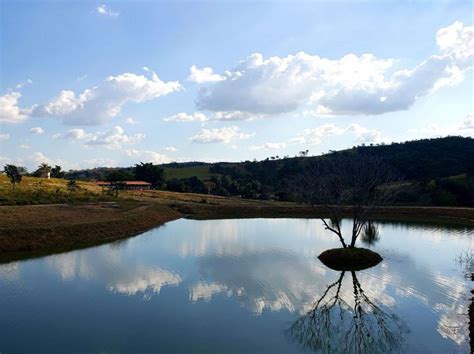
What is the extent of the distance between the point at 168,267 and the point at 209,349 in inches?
669

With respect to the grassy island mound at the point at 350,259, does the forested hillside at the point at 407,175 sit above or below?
above

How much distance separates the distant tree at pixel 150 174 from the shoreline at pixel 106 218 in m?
41.2

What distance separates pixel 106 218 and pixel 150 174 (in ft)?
280

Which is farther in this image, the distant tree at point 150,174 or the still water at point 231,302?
the distant tree at point 150,174

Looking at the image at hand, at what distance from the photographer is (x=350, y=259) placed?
37.3 m

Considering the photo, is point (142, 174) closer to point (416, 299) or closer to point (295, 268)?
point (295, 268)

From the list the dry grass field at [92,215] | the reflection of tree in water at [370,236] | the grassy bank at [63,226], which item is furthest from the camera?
the reflection of tree in water at [370,236]

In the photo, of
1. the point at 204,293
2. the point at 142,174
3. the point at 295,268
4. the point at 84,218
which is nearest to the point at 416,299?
the point at 295,268

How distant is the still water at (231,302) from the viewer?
19.4 meters

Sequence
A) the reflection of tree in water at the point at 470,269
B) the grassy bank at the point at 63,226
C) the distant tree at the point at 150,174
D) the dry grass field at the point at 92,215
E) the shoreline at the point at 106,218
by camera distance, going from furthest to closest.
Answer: the distant tree at the point at 150,174 → the dry grass field at the point at 92,215 → the shoreline at the point at 106,218 → the grassy bank at the point at 63,226 → the reflection of tree in water at the point at 470,269

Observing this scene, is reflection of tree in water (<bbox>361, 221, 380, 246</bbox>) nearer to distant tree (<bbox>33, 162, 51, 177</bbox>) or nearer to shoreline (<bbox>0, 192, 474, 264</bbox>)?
shoreline (<bbox>0, 192, 474, 264</bbox>)

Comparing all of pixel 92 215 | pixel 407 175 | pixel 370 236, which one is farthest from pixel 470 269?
pixel 407 175

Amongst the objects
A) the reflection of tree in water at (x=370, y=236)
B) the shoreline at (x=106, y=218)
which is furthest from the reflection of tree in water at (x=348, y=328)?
the shoreline at (x=106, y=218)

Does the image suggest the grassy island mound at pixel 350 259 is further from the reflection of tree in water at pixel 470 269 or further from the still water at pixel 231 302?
the reflection of tree in water at pixel 470 269
